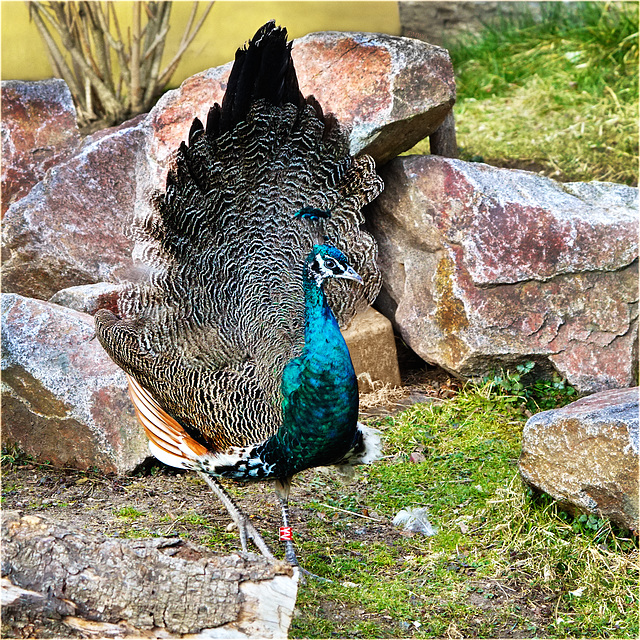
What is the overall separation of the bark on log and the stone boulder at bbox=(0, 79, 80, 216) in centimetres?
406

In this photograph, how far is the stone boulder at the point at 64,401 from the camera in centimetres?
448

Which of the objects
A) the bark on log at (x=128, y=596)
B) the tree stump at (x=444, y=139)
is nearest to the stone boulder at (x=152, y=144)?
the tree stump at (x=444, y=139)

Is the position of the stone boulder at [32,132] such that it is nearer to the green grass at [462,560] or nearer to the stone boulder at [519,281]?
the stone boulder at [519,281]

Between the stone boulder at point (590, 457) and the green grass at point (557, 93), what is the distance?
3678mm

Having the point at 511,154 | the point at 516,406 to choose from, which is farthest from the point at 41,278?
the point at 511,154

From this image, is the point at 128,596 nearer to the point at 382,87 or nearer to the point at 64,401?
the point at 64,401

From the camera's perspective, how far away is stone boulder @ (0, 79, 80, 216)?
20.6 ft

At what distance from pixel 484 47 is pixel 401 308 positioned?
4875 millimetres

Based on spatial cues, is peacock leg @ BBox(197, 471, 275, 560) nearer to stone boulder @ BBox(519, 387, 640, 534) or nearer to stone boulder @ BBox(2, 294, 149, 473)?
stone boulder @ BBox(2, 294, 149, 473)

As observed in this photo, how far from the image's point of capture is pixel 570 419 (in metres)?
3.74

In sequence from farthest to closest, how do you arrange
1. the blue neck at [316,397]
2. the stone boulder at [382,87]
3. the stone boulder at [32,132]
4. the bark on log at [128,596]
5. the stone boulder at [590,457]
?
the stone boulder at [32,132] < the stone boulder at [382,87] < the stone boulder at [590,457] < the blue neck at [316,397] < the bark on log at [128,596]

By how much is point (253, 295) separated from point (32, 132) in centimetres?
323

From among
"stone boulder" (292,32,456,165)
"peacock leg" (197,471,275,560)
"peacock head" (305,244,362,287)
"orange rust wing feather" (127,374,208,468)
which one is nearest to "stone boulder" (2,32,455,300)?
"stone boulder" (292,32,456,165)

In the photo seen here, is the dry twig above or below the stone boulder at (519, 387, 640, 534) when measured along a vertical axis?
above
